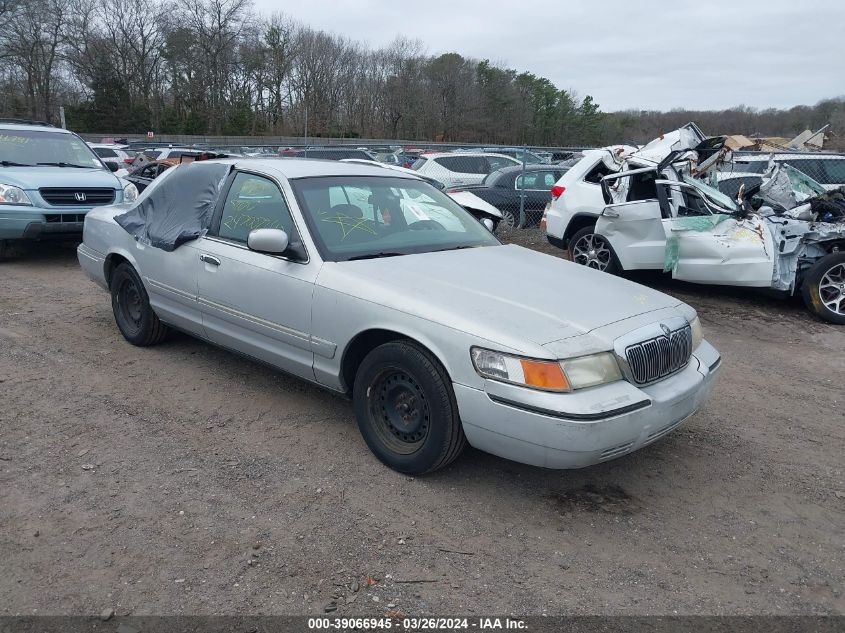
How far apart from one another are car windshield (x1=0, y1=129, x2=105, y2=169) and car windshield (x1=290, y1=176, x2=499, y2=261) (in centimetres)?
708

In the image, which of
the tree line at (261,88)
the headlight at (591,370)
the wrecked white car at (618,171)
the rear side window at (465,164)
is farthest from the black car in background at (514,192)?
the tree line at (261,88)

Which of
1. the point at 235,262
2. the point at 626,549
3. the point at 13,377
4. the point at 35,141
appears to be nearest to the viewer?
the point at 626,549

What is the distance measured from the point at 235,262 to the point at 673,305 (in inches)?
109

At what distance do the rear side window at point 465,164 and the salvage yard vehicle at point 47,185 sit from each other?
8.47 meters

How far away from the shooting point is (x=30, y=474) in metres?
3.62

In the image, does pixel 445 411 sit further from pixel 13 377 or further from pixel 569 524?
pixel 13 377

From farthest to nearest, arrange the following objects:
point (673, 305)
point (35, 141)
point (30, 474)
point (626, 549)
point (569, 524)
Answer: point (35, 141)
point (673, 305)
point (30, 474)
point (569, 524)
point (626, 549)

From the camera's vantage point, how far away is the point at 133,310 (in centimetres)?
568

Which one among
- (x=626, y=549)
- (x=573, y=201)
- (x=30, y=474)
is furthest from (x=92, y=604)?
(x=573, y=201)

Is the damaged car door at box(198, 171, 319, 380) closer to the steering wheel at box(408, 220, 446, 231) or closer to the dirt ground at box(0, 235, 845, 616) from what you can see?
the dirt ground at box(0, 235, 845, 616)

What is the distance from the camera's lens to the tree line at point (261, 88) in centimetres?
5547

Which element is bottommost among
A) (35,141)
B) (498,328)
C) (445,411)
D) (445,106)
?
(445,411)

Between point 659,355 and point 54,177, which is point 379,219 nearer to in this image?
point 659,355

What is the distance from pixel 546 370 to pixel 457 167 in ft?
46.3
